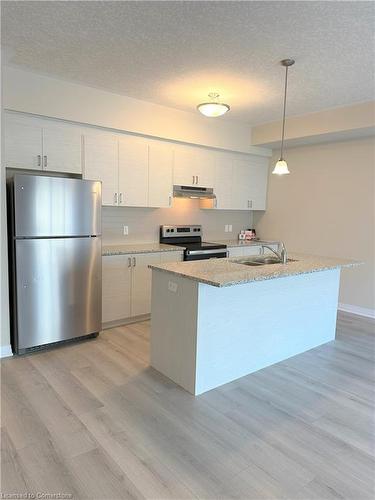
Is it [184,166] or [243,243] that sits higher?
[184,166]

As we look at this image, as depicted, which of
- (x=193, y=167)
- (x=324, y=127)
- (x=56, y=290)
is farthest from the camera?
(x=193, y=167)

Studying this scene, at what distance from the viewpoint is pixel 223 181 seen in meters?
5.38

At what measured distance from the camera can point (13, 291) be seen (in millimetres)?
3223

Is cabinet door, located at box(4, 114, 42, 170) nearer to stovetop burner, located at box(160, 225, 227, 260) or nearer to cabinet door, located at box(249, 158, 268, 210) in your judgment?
stovetop burner, located at box(160, 225, 227, 260)

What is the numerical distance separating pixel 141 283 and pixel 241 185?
248cm

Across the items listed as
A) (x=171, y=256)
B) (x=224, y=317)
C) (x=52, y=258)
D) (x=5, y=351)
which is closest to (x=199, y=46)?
(x=224, y=317)

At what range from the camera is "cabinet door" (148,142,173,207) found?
4.49 m

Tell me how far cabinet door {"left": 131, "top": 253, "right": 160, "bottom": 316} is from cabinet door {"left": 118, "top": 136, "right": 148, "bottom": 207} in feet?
2.29

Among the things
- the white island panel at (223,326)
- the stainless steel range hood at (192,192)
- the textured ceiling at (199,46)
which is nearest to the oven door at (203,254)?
the stainless steel range hood at (192,192)

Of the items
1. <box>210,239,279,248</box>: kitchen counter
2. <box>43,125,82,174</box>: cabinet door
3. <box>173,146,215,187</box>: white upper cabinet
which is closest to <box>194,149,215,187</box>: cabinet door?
<box>173,146,215,187</box>: white upper cabinet

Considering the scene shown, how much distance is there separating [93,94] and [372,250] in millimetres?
4037

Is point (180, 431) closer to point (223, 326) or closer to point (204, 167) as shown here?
point (223, 326)

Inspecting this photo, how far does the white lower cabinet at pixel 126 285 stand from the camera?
397 centimetres

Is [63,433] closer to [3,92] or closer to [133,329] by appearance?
[133,329]
